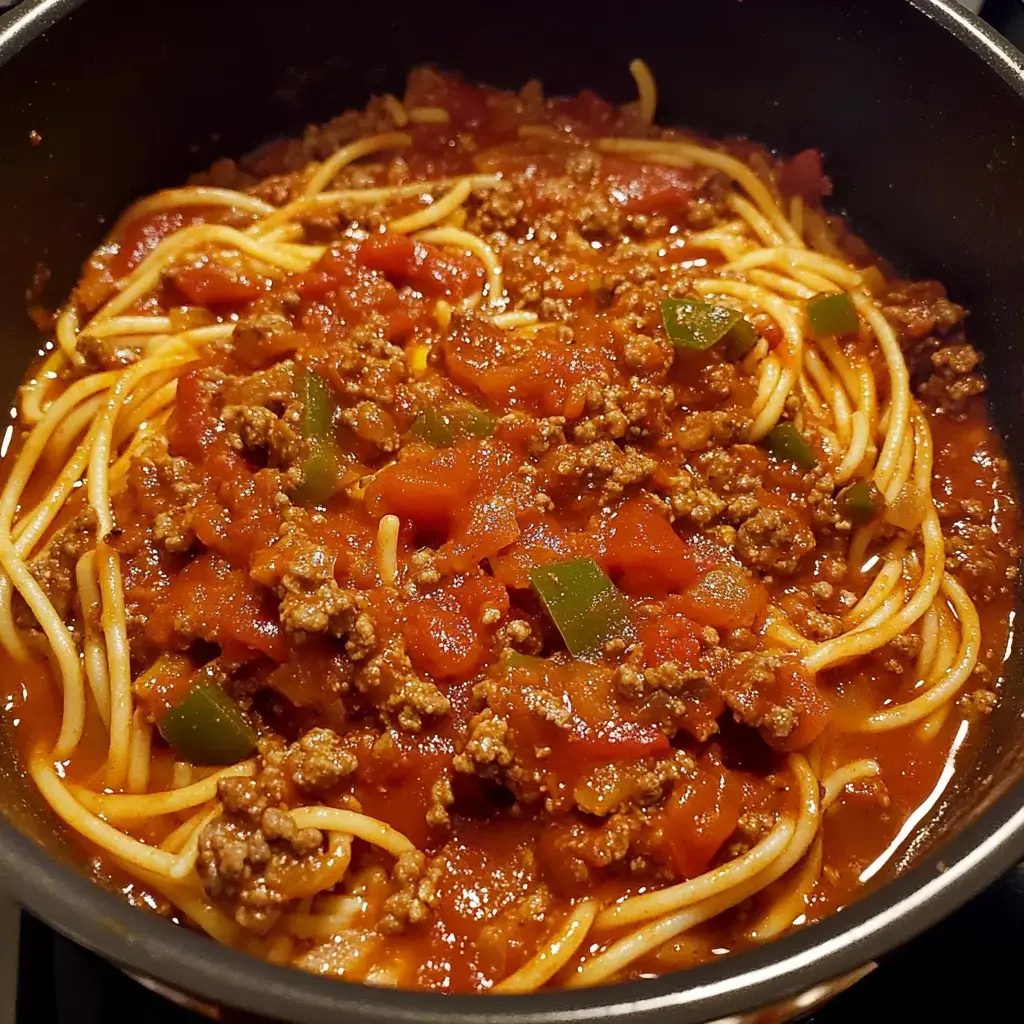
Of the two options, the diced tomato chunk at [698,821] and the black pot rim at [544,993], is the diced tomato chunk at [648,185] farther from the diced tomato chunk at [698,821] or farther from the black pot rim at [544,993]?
the black pot rim at [544,993]

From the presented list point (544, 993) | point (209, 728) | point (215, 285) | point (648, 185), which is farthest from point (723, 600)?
point (215, 285)

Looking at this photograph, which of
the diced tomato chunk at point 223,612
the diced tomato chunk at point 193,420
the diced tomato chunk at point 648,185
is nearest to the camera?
the diced tomato chunk at point 223,612

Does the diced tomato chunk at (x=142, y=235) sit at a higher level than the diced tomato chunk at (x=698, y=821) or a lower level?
lower

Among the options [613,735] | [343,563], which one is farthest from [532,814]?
[343,563]

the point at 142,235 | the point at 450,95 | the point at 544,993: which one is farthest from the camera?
the point at 450,95

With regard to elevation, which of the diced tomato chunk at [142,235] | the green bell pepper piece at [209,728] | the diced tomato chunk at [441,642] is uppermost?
the diced tomato chunk at [441,642]

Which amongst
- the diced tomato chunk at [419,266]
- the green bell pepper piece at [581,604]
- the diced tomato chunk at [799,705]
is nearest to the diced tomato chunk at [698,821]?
Answer: the diced tomato chunk at [799,705]

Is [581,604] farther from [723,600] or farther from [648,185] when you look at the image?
[648,185]

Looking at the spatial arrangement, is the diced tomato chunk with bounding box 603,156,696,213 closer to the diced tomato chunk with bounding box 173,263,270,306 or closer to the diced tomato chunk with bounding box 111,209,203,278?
the diced tomato chunk with bounding box 173,263,270,306
